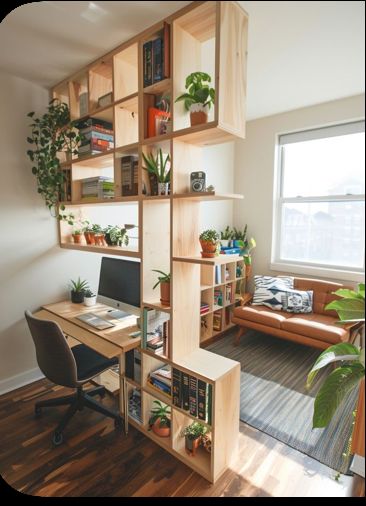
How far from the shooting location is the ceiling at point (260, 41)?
916 mm

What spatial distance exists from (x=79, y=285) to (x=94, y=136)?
1.28 metres

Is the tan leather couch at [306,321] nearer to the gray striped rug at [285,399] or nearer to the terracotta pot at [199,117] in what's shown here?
the gray striped rug at [285,399]

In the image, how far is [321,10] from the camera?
89cm

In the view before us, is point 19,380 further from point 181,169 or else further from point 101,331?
point 181,169

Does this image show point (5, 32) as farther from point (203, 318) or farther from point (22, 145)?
point (203, 318)

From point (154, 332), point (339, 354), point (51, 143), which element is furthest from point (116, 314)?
point (339, 354)

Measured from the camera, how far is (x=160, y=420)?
5.90ft

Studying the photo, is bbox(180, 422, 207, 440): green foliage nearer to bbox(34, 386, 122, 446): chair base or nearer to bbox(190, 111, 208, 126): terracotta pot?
bbox(34, 386, 122, 446): chair base

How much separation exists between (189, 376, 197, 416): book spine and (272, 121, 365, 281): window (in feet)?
3.49

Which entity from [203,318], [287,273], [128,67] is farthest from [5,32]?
[287,273]

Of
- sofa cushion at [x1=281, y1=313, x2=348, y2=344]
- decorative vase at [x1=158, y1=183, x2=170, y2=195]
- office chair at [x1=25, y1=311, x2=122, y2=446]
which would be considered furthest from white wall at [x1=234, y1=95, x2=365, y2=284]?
office chair at [x1=25, y1=311, x2=122, y2=446]

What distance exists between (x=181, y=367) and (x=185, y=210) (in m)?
0.88

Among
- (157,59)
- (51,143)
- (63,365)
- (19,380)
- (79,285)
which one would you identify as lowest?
(19,380)

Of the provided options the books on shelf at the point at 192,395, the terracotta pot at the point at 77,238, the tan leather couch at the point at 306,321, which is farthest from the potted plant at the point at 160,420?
the tan leather couch at the point at 306,321
